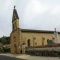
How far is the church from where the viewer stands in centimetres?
5659

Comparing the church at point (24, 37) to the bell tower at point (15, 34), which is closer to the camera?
the church at point (24, 37)

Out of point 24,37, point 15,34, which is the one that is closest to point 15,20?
point 15,34

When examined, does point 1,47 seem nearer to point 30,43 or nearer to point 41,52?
point 30,43

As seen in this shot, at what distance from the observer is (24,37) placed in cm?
5706

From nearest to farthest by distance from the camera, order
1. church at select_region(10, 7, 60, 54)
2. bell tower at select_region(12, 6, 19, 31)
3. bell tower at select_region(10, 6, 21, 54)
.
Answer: church at select_region(10, 7, 60, 54) < bell tower at select_region(10, 6, 21, 54) < bell tower at select_region(12, 6, 19, 31)

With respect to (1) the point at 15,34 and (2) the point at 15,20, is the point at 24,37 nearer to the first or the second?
(1) the point at 15,34

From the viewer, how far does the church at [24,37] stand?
56.6 m

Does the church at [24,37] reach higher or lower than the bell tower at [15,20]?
lower

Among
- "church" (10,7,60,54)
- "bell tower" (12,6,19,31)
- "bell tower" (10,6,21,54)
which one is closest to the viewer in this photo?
"church" (10,7,60,54)

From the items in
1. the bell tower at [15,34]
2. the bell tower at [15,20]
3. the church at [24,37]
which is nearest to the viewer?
the church at [24,37]

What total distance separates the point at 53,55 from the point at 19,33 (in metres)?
24.2

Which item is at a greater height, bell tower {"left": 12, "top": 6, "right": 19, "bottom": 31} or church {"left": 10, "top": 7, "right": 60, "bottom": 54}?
bell tower {"left": 12, "top": 6, "right": 19, "bottom": 31}

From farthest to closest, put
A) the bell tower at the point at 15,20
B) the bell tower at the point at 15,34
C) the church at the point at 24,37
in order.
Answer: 1. the bell tower at the point at 15,20
2. the bell tower at the point at 15,34
3. the church at the point at 24,37

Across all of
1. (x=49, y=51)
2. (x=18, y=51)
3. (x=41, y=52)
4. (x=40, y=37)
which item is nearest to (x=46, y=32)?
(x=40, y=37)
